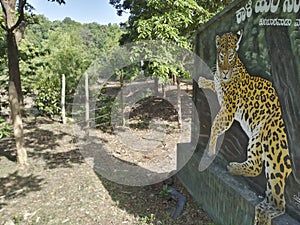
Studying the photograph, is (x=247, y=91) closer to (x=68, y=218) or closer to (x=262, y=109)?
(x=262, y=109)

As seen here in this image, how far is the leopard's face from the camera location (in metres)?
3.36

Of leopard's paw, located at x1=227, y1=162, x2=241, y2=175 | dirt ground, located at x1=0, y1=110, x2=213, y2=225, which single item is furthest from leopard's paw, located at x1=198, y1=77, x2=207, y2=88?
dirt ground, located at x1=0, y1=110, x2=213, y2=225

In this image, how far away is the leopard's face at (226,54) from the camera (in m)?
3.36

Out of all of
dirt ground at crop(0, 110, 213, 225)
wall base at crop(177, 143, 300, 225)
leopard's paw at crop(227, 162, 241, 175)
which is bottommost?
dirt ground at crop(0, 110, 213, 225)

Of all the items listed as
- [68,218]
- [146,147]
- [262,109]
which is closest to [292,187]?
[262,109]

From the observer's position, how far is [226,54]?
11.5ft

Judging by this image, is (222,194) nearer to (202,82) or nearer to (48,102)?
(202,82)

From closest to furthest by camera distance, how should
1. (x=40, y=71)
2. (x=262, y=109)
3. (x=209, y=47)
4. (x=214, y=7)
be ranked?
1. (x=262, y=109)
2. (x=209, y=47)
3. (x=214, y=7)
4. (x=40, y=71)

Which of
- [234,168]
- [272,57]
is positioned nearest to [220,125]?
[234,168]

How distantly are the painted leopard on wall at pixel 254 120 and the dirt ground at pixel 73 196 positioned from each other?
3.94ft

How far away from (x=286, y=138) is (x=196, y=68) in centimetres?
237

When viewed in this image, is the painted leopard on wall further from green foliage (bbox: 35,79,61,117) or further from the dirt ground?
green foliage (bbox: 35,79,61,117)

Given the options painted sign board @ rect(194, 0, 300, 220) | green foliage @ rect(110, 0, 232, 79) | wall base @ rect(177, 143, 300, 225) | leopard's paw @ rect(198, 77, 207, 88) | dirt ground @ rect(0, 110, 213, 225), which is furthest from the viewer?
green foliage @ rect(110, 0, 232, 79)

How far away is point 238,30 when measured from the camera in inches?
128
